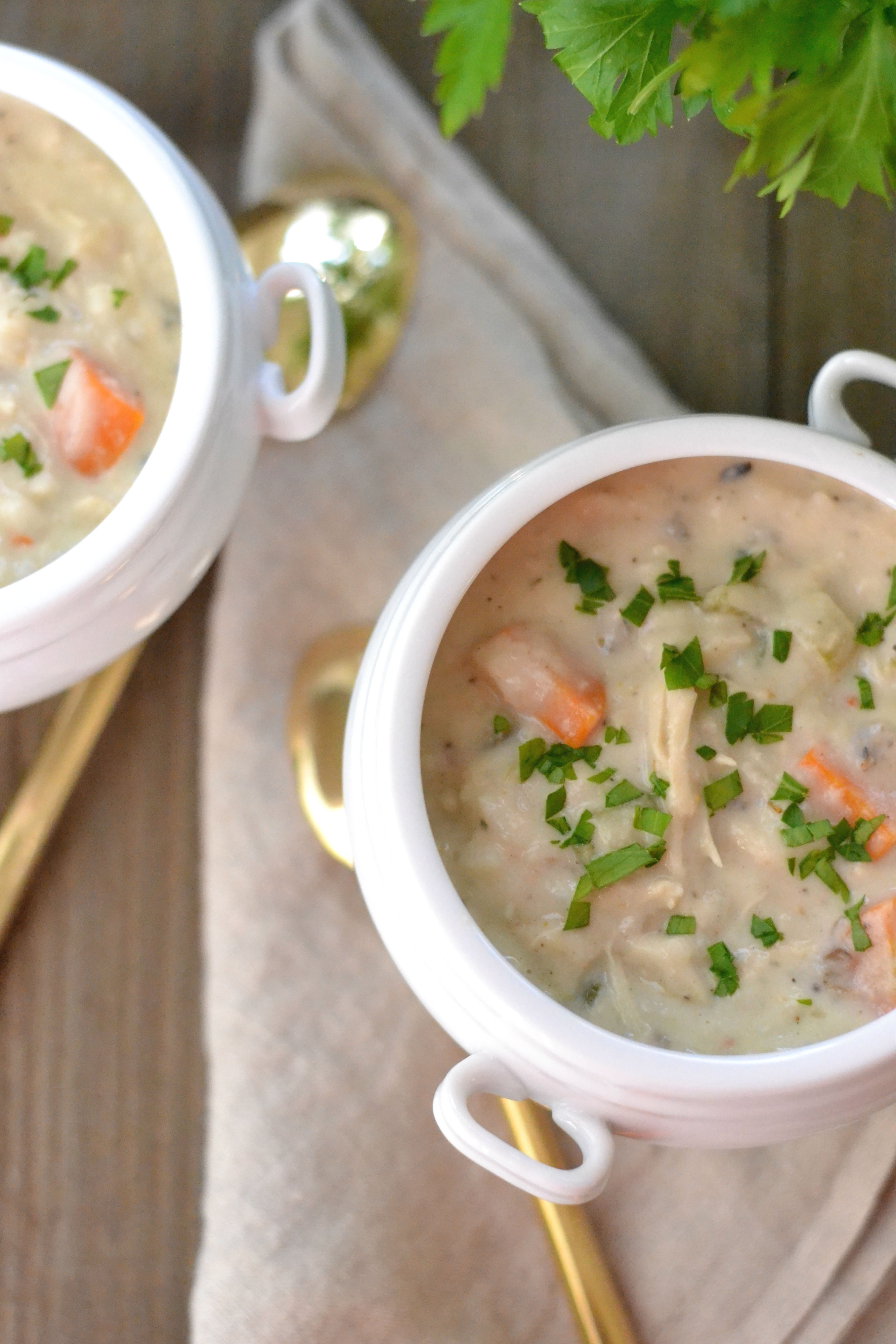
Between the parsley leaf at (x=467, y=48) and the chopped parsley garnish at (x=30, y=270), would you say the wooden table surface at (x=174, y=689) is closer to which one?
the chopped parsley garnish at (x=30, y=270)

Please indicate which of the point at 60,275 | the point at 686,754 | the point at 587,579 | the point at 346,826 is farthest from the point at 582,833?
the point at 60,275

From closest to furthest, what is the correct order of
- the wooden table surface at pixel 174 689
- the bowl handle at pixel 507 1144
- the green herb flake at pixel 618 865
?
the bowl handle at pixel 507 1144
the green herb flake at pixel 618 865
the wooden table surface at pixel 174 689

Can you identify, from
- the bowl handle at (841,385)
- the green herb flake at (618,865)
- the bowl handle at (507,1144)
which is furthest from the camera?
the bowl handle at (841,385)

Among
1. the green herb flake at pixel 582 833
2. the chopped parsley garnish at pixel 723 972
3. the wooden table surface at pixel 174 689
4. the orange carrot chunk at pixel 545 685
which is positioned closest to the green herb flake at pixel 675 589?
the orange carrot chunk at pixel 545 685

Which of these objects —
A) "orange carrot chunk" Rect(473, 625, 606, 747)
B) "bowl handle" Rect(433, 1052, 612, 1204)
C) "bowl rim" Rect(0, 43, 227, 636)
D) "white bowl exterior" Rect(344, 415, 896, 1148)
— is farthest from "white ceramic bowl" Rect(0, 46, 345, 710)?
"bowl handle" Rect(433, 1052, 612, 1204)

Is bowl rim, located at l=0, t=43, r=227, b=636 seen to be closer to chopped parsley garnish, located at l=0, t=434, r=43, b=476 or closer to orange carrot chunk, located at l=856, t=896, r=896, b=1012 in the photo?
chopped parsley garnish, located at l=0, t=434, r=43, b=476

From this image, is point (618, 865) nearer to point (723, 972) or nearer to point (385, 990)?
point (723, 972)
